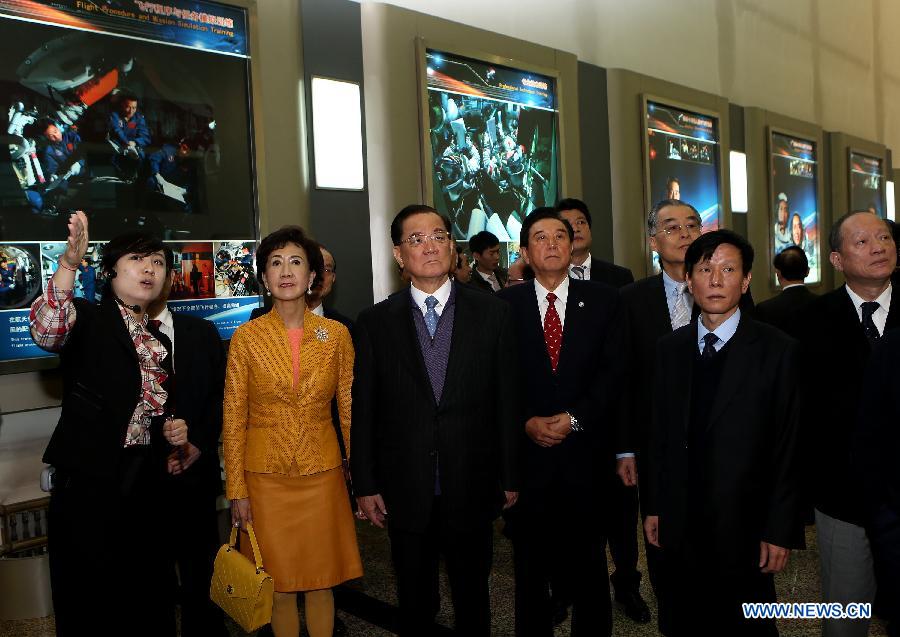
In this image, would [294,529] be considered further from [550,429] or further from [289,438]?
[550,429]

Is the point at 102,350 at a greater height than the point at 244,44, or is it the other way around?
the point at 244,44

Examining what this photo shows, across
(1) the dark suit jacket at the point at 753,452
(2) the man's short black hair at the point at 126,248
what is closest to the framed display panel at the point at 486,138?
(2) the man's short black hair at the point at 126,248

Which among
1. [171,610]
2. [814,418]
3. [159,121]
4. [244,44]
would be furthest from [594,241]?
[171,610]

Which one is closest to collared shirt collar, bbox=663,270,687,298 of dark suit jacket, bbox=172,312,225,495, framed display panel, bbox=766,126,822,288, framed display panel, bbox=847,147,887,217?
dark suit jacket, bbox=172,312,225,495

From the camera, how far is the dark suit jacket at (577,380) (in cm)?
261

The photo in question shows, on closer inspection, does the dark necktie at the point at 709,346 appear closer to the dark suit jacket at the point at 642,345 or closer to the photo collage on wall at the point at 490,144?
Answer: the dark suit jacket at the point at 642,345

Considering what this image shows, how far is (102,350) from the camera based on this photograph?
2406 mm

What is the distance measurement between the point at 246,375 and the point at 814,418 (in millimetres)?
1793

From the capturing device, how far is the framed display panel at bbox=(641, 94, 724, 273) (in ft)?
23.0

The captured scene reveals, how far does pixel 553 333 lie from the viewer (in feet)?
8.89

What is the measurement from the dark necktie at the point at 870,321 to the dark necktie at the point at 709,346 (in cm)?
48

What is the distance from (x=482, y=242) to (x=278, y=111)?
1.62m

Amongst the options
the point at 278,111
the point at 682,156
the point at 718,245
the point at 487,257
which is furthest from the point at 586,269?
the point at 682,156

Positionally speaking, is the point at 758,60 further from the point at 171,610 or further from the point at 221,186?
the point at 171,610
